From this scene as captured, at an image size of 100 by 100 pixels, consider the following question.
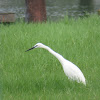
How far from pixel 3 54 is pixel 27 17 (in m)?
4.40

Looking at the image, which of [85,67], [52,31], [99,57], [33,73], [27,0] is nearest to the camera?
[33,73]

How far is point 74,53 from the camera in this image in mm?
7543

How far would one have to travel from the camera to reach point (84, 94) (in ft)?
15.3

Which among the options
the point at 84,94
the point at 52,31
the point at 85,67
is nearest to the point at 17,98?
the point at 84,94

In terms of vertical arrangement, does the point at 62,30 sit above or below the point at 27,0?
below

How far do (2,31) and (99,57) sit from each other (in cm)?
398

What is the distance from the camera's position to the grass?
15.7 feet

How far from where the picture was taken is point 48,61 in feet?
22.6

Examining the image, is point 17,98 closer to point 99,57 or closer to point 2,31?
point 99,57

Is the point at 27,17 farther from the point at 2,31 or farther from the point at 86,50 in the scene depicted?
the point at 86,50

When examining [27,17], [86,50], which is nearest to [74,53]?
[86,50]

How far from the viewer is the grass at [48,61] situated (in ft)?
15.7

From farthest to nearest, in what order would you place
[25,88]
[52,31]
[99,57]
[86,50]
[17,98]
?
[52,31], [86,50], [99,57], [25,88], [17,98]

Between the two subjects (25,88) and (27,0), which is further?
(27,0)
